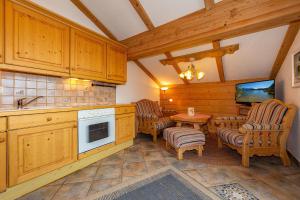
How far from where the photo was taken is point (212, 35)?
93.6 inches

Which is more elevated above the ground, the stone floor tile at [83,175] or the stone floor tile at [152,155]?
the stone floor tile at [152,155]

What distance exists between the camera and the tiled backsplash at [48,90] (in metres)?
2.01

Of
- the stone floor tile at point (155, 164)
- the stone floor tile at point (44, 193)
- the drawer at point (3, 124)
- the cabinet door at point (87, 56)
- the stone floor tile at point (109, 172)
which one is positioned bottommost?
the stone floor tile at point (44, 193)

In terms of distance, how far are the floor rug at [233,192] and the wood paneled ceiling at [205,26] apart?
2.11m

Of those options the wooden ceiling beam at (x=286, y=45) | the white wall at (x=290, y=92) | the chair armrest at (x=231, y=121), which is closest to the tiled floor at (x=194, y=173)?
the white wall at (x=290, y=92)

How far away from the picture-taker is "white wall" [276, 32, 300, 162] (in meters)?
2.42

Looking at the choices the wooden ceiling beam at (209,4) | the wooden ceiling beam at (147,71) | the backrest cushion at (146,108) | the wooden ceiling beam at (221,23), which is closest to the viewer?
the wooden ceiling beam at (221,23)

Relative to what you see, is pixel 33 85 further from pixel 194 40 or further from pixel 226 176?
pixel 226 176

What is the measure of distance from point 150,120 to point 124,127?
2.61 ft

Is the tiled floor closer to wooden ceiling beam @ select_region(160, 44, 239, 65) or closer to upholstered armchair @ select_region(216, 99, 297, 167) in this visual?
upholstered armchair @ select_region(216, 99, 297, 167)

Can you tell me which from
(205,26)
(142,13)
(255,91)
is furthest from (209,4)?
(255,91)

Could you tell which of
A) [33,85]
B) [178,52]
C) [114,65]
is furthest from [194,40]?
[33,85]

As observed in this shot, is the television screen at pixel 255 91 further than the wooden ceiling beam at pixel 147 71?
No

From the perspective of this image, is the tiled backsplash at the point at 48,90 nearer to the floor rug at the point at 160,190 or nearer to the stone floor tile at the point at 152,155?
the stone floor tile at the point at 152,155
